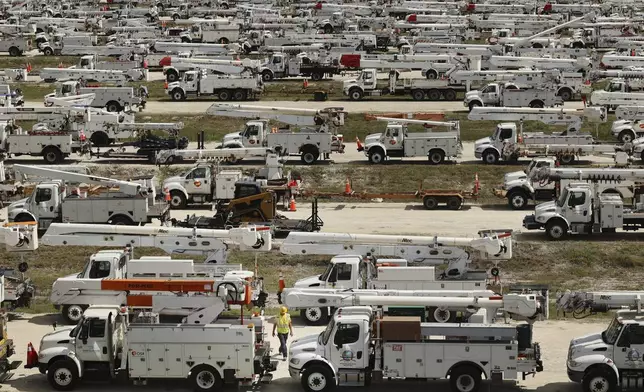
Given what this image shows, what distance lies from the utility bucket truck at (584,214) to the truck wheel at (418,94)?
37.5 metres

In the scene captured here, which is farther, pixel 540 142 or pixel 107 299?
pixel 540 142

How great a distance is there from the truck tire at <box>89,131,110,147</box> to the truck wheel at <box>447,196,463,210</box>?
847 inches

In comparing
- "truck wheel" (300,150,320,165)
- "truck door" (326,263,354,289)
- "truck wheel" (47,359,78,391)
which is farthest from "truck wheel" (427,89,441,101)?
"truck wheel" (47,359,78,391)

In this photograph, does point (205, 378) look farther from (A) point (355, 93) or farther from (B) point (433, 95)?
(B) point (433, 95)

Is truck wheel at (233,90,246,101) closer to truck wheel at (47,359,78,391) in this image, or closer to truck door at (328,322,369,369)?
truck wheel at (47,359,78,391)

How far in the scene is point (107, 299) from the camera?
1682 inches

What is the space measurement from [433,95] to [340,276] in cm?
5053

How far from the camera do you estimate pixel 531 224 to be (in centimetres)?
5566

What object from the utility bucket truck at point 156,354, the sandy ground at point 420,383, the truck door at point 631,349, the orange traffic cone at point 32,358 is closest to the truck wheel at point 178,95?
the sandy ground at point 420,383

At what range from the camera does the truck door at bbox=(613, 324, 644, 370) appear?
3575 centimetres

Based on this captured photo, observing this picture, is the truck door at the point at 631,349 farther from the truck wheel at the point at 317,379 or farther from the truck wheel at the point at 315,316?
the truck wheel at the point at 315,316

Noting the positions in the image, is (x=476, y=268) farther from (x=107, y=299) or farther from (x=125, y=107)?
(x=125, y=107)

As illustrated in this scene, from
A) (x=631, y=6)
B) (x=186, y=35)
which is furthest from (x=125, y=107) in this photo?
(x=631, y=6)

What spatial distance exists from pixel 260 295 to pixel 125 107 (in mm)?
46459
